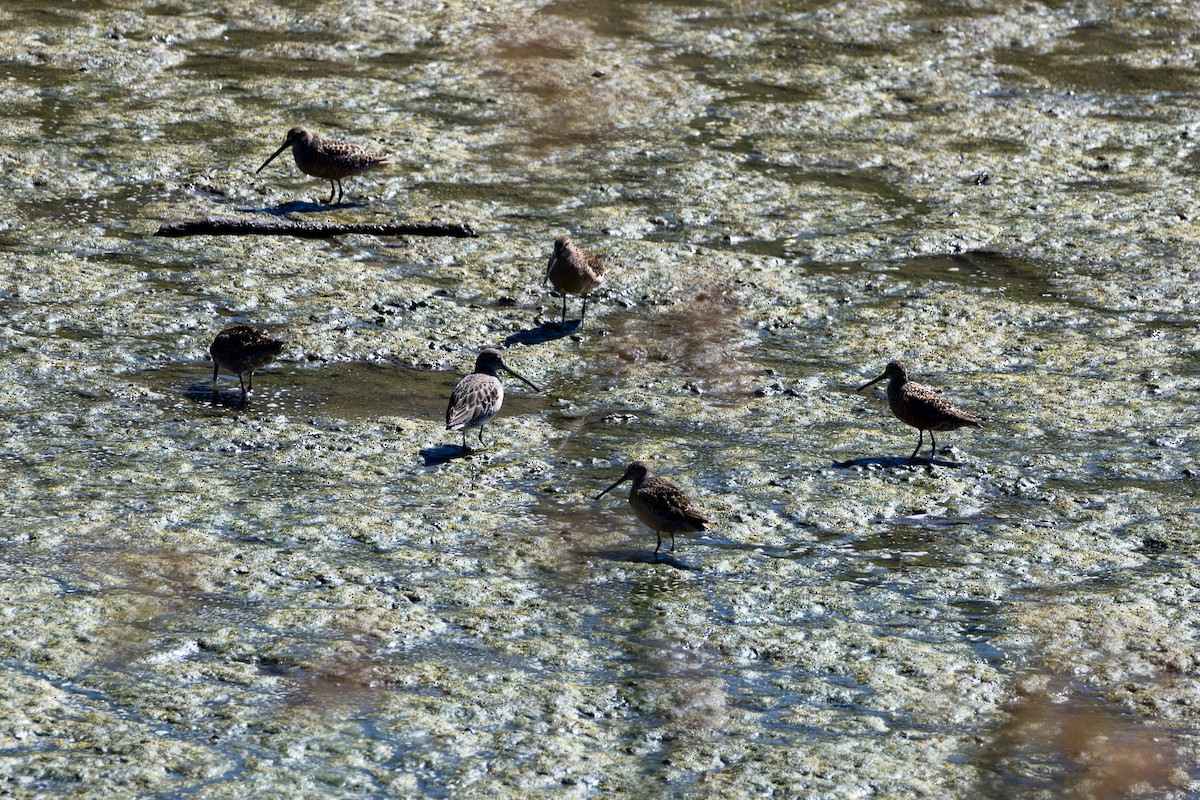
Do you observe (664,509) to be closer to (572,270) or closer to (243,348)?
(243,348)

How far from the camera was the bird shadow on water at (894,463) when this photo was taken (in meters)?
9.77

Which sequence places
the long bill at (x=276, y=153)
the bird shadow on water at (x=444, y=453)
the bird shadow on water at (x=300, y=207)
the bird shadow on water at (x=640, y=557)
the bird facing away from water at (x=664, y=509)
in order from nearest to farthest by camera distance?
1. the bird facing away from water at (x=664, y=509)
2. the bird shadow on water at (x=640, y=557)
3. the bird shadow on water at (x=444, y=453)
4. the bird shadow on water at (x=300, y=207)
5. the long bill at (x=276, y=153)

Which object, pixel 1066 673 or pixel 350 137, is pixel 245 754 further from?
pixel 350 137

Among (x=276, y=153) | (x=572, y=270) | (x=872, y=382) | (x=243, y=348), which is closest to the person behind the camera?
(x=243, y=348)

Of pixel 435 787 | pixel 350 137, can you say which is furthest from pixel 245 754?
pixel 350 137

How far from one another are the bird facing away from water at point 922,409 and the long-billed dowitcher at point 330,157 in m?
5.71

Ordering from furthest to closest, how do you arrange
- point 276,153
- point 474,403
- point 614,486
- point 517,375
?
1. point 276,153
2. point 517,375
3. point 474,403
4. point 614,486

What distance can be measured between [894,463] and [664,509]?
216cm

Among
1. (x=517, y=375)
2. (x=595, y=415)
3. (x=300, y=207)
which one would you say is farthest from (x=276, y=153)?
(x=595, y=415)

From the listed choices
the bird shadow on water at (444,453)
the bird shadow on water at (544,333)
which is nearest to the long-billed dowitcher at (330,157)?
the bird shadow on water at (544,333)

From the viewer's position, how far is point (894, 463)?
9.82 m

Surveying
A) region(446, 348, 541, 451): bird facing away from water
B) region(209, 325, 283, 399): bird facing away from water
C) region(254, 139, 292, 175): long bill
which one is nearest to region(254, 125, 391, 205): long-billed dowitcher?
region(254, 139, 292, 175): long bill

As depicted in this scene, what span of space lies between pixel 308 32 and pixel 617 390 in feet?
29.3

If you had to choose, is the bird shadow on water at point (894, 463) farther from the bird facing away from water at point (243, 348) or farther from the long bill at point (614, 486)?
the bird facing away from water at point (243, 348)
